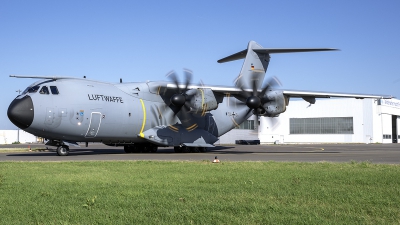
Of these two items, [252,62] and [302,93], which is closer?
[302,93]

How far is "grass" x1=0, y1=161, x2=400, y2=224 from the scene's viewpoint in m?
6.16

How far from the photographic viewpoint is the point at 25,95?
22.8 metres

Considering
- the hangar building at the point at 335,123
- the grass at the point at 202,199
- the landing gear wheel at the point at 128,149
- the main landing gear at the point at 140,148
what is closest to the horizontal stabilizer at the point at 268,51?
the main landing gear at the point at 140,148

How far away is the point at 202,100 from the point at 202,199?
19.2 meters

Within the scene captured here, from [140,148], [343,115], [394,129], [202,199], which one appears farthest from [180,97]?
[394,129]

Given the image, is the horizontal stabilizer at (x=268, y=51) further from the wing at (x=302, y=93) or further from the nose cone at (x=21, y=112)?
the nose cone at (x=21, y=112)

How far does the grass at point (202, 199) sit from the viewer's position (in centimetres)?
616

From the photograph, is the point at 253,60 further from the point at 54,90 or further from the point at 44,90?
the point at 44,90

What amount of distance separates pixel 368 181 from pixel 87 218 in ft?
22.5

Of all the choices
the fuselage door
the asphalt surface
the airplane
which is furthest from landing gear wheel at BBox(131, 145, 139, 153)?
the fuselage door

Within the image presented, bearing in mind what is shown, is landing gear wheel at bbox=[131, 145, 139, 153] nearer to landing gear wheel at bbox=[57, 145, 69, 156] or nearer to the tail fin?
landing gear wheel at bbox=[57, 145, 69, 156]

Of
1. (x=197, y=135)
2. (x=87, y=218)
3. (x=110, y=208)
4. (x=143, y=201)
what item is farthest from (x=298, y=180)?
(x=197, y=135)

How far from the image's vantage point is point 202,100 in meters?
26.8

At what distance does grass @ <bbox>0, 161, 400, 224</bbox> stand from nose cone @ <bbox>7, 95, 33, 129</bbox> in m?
11.3
